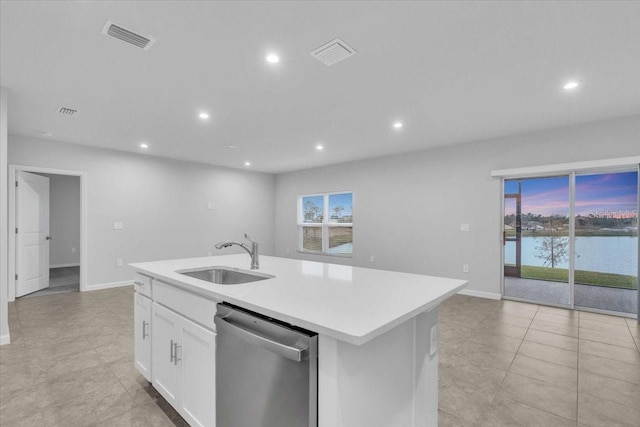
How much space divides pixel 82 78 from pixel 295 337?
308 cm

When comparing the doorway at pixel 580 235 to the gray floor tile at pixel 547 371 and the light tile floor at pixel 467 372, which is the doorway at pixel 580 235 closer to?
the light tile floor at pixel 467 372

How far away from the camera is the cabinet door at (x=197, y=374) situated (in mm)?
1471

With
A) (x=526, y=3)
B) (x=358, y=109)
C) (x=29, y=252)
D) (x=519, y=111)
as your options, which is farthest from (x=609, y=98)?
(x=29, y=252)

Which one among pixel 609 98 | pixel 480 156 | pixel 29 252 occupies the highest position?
pixel 609 98

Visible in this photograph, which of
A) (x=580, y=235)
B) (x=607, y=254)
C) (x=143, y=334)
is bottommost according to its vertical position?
(x=143, y=334)

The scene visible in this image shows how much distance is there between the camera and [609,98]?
310 centimetres

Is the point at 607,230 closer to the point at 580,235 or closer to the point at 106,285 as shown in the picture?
the point at 580,235

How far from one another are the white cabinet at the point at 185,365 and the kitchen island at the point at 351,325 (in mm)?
14

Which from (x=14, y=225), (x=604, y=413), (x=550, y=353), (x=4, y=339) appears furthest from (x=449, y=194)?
(x=14, y=225)

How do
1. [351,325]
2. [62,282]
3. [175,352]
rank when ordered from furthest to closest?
[62,282] < [175,352] < [351,325]

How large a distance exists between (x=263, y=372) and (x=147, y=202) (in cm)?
556

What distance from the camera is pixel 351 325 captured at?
968 millimetres

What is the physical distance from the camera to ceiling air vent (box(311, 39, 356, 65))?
2158mm

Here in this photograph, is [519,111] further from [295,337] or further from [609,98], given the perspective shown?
[295,337]
